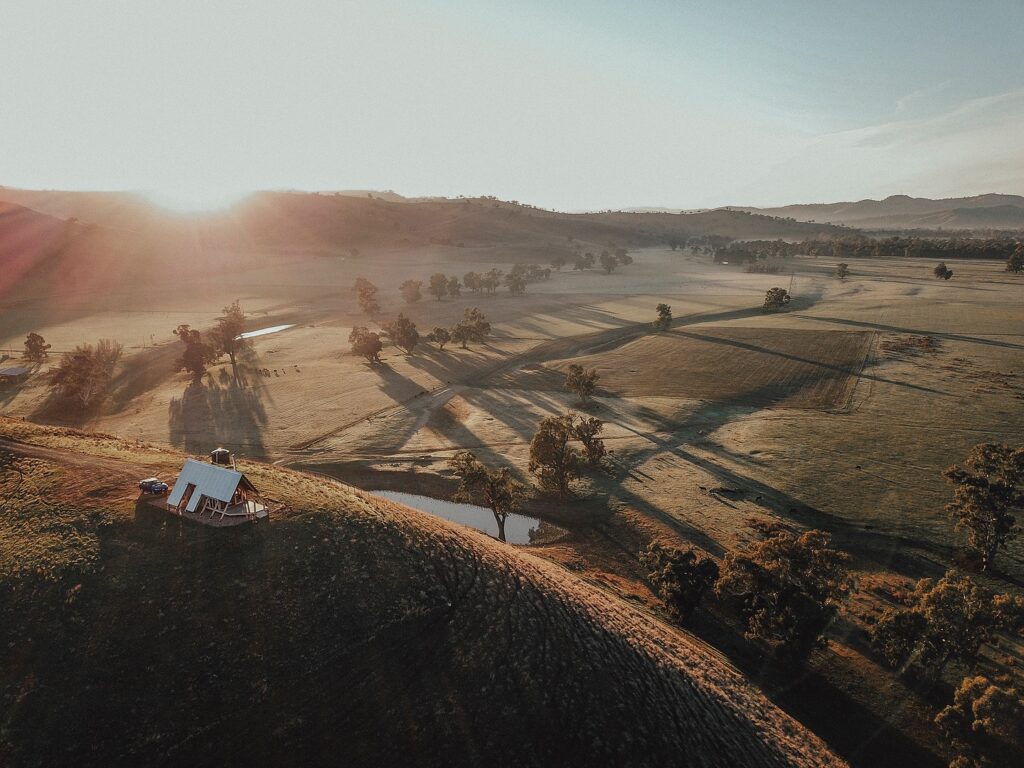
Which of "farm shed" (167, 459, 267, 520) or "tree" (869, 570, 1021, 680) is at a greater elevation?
"farm shed" (167, 459, 267, 520)

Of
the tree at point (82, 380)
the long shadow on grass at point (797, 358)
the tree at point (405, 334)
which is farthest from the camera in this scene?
the tree at point (405, 334)

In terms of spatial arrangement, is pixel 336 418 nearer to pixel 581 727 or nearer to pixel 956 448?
pixel 581 727

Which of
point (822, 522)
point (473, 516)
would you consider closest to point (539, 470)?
point (473, 516)

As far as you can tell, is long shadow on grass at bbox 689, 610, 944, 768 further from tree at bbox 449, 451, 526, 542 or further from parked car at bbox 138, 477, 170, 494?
parked car at bbox 138, 477, 170, 494

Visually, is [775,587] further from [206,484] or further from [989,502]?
[206,484]

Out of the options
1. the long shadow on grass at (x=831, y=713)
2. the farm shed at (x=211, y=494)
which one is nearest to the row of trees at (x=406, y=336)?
the farm shed at (x=211, y=494)

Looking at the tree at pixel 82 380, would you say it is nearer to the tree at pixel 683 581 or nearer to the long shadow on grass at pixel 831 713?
the tree at pixel 683 581

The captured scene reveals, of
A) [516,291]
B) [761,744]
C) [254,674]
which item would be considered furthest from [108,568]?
[516,291]

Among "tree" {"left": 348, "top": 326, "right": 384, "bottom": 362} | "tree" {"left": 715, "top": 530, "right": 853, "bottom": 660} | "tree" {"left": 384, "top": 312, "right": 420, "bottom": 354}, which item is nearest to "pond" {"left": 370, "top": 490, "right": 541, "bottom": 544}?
"tree" {"left": 715, "top": 530, "right": 853, "bottom": 660}
